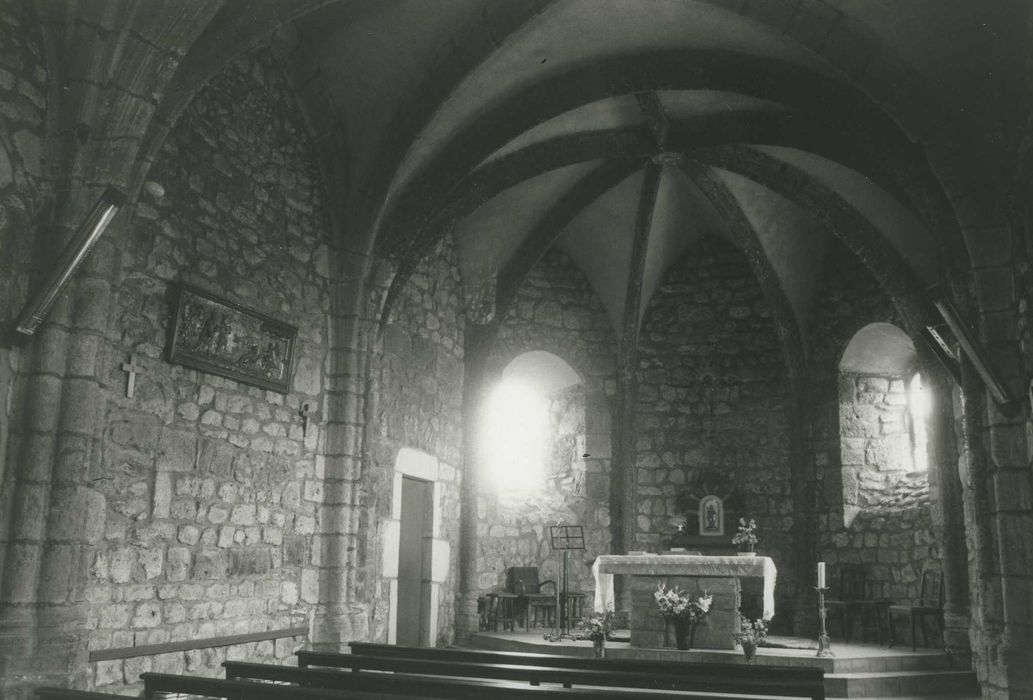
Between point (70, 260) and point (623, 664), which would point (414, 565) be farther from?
point (70, 260)

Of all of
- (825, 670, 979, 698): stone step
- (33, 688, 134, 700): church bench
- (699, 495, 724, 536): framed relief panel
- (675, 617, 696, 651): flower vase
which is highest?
(699, 495, 724, 536): framed relief panel

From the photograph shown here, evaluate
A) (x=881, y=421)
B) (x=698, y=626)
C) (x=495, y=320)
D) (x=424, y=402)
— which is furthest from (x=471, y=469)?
(x=881, y=421)

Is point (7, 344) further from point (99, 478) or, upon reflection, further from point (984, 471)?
point (984, 471)

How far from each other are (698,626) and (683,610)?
0.55m

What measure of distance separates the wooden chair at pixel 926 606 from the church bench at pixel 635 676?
4.97m

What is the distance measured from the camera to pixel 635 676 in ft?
16.9

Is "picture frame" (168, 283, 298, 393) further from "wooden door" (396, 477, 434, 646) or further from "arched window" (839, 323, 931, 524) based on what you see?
"arched window" (839, 323, 931, 524)

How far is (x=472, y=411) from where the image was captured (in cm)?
1145

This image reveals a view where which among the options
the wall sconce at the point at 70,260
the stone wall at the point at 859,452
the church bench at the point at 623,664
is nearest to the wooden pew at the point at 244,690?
the church bench at the point at 623,664

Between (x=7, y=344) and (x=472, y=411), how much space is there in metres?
6.82

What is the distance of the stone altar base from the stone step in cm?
120

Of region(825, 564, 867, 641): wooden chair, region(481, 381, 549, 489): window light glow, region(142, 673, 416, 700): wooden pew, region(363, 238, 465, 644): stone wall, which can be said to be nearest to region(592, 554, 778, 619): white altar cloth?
region(825, 564, 867, 641): wooden chair

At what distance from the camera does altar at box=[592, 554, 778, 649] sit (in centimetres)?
909

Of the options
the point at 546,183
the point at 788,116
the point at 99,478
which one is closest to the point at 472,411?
the point at 546,183
